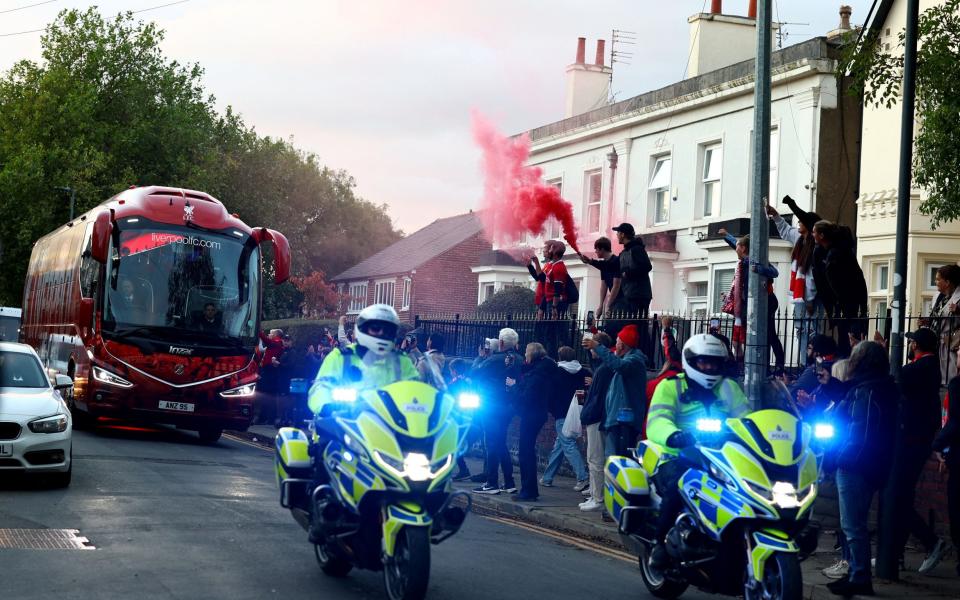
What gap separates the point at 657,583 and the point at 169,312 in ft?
39.1

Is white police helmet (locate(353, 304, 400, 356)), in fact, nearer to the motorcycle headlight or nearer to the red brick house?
the motorcycle headlight

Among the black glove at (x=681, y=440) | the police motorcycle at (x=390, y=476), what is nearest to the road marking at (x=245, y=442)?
the police motorcycle at (x=390, y=476)

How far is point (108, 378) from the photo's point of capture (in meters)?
18.1

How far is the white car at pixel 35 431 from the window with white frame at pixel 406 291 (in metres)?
38.5

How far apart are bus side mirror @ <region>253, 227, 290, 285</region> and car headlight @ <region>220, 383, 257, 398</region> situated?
175cm

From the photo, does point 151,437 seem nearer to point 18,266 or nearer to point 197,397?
point 197,397

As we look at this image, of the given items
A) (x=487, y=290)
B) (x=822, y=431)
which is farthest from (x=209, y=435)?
(x=487, y=290)

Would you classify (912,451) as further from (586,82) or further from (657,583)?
(586,82)

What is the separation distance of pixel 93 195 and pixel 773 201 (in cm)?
3160

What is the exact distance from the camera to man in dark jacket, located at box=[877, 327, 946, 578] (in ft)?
31.4

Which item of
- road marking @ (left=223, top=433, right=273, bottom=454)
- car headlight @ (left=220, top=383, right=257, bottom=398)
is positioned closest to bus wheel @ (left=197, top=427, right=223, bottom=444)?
road marking @ (left=223, top=433, right=273, bottom=454)

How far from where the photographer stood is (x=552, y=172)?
34.5 metres

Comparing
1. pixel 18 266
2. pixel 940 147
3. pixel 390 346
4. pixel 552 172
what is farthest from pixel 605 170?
pixel 18 266

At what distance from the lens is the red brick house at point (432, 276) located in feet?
169
